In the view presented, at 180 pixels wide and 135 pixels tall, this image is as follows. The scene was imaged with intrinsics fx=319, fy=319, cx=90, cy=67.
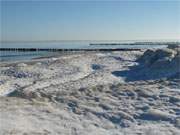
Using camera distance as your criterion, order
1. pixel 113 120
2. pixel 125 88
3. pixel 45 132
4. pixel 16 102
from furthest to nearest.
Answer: pixel 125 88 → pixel 16 102 → pixel 113 120 → pixel 45 132

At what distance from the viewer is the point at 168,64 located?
50.6 feet

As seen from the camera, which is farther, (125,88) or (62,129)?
(125,88)

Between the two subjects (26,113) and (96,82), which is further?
(96,82)

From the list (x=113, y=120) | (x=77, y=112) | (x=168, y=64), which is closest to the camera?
(x=113, y=120)

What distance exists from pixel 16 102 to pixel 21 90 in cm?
186

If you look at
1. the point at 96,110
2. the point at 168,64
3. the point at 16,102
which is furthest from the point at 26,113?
the point at 168,64

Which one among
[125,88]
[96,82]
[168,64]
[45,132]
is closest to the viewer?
[45,132]

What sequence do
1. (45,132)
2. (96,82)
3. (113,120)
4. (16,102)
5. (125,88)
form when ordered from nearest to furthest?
(45,132), (113,120), (16,102), (125,88), (96,82)

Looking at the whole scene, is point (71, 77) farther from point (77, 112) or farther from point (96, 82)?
point (77, 112)

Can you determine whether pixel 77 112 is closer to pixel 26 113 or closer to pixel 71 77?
pixel 26 113

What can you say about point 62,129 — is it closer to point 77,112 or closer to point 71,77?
point 77,112

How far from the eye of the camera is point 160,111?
7.78m

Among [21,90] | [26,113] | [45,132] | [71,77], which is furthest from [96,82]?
[45,132]

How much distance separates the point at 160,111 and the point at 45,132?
2958 mm
